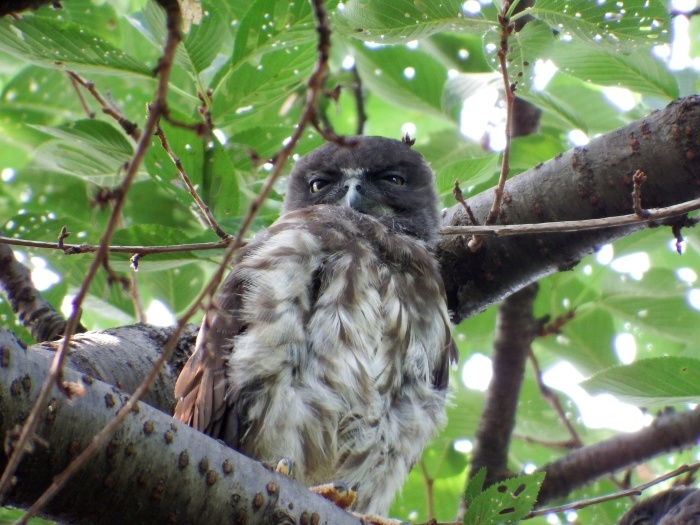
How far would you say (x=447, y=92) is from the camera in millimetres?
3596

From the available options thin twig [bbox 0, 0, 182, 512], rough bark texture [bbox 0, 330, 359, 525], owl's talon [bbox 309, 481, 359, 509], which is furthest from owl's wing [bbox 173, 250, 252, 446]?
thin twig [bbox 0, 0, 182, 512]

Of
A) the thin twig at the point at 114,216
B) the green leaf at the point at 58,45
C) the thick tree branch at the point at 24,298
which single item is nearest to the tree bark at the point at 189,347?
the thin twig at the point at 114,216

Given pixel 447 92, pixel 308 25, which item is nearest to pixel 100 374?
pixel 308 25

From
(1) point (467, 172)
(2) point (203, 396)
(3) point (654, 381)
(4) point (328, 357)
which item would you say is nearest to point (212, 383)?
(2) point (203, 396)

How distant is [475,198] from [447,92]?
484mm

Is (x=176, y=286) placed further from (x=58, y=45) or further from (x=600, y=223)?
(x=600, y=223)

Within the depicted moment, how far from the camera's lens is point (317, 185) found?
14.3 ft

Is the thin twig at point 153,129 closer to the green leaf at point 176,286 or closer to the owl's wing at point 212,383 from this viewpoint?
the owl's wing at point 212,383

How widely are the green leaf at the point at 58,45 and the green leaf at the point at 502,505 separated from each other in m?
2.08

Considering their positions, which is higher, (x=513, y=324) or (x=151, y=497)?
(x=513, y=324)

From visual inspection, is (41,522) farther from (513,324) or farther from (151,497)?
(513,324)

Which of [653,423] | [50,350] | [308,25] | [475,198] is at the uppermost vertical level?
[308,25]

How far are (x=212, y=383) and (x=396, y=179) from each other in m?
1.88

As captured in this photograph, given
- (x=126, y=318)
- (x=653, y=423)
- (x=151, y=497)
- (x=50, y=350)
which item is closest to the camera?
(x=151, y=497)
